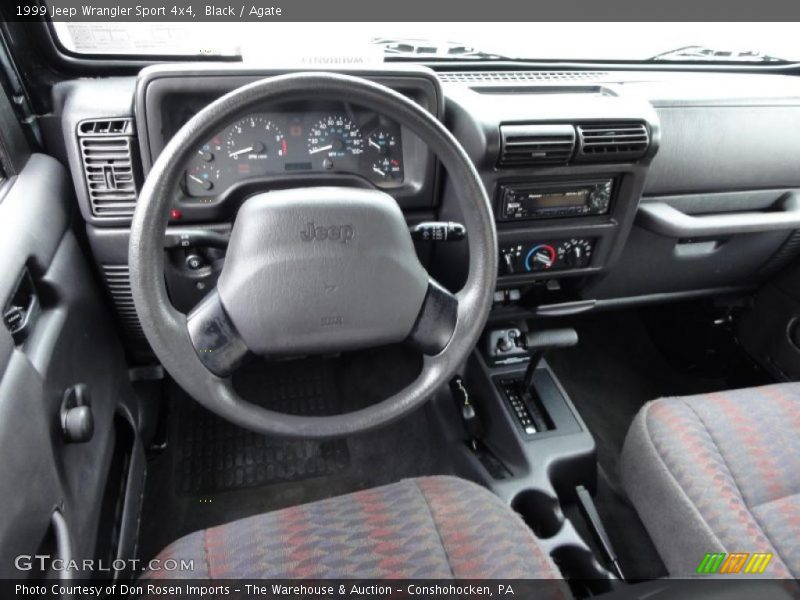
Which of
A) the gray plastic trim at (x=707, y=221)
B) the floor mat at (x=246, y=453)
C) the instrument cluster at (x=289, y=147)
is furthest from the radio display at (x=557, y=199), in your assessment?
the floor mat at (x=246, y=453)

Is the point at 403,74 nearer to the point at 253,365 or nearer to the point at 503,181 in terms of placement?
the point at 503,181

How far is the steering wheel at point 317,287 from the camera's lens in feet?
2.86

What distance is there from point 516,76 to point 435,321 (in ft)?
3.07

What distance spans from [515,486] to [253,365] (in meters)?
1.00

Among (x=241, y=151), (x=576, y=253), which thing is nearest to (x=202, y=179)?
(x=241, y=151)

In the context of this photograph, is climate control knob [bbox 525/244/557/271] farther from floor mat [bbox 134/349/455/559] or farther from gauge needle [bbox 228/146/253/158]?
gauge needle [bbox 228/146/253/158]

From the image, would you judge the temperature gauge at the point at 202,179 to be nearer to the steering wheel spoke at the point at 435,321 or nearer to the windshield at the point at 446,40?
the windshield at the point at 446,40

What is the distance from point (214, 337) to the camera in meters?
0.92

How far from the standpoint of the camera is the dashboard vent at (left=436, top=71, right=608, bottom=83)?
1.54m

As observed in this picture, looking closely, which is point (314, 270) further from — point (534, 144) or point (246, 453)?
point (246, 453)

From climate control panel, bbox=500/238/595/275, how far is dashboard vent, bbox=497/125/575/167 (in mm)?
256

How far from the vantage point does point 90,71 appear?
4.57 feet

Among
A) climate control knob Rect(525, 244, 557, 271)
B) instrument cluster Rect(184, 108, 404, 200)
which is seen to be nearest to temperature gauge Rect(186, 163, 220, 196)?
instrument cluster Rect(184, 108, 404, 200)

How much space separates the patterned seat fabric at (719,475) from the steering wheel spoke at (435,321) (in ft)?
2.04
